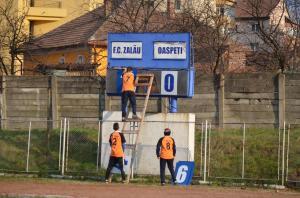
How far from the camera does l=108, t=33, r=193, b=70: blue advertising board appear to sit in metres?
24.5

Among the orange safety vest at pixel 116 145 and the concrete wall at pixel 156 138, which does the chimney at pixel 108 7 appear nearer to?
the concrete wall at pixel 156 138

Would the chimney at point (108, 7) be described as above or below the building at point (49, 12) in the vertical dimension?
below

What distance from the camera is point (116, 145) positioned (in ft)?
74.8

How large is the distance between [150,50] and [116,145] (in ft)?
12.9

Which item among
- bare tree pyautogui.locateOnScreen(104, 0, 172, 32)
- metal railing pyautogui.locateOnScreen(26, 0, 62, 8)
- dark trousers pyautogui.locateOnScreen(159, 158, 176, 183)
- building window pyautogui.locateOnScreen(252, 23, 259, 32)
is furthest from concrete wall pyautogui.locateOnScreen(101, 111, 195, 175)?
metal railing pyautogui.locateOnScreen(26, 0, 62, 8)

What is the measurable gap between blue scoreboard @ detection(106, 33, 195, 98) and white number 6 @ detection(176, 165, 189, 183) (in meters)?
2.64

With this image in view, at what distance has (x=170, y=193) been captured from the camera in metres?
19.8

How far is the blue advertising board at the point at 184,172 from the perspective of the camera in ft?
75.8

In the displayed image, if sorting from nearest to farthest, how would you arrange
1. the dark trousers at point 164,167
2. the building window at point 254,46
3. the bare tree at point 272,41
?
the dark trousers at point 164,167 → the bare tree at point 272,41 → the building window at point 254,46

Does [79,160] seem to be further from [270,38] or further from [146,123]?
[270,38]

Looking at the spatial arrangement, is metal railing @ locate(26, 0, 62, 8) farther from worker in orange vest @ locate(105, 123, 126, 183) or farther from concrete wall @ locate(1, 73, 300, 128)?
worker in orange vest @ locate(105, 123, 126, 183)

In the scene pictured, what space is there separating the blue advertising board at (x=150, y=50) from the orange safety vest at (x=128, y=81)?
943 millimetres

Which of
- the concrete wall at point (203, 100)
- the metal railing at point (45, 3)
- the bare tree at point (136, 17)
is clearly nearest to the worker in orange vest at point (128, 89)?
→ the concrete wall at point (203, 100)

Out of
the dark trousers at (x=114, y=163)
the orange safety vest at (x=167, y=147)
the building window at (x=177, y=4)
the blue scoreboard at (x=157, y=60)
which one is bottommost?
the dark trousers at (x=114, y=163)
